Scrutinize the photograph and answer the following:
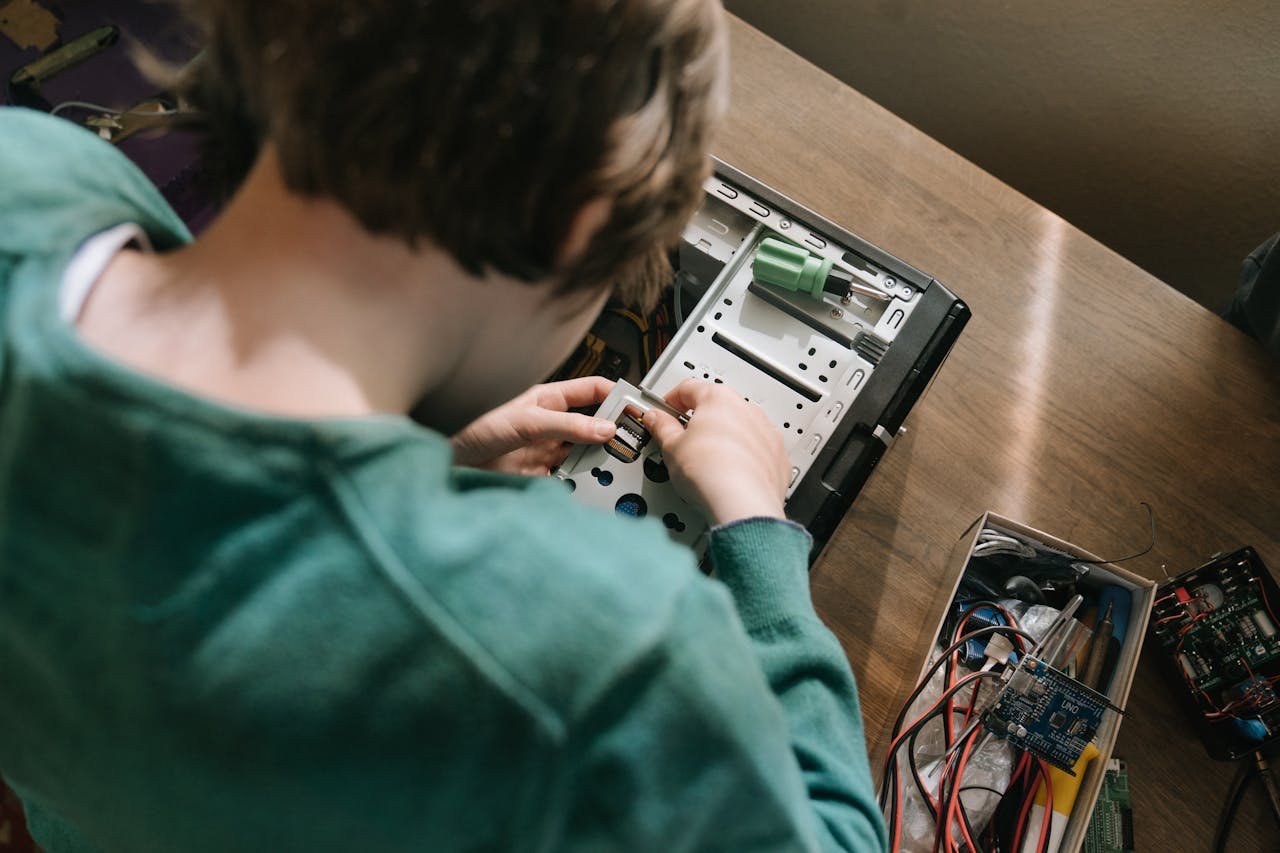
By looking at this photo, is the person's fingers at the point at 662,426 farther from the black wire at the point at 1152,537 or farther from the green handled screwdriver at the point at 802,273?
the black wire at the point at 1152,537

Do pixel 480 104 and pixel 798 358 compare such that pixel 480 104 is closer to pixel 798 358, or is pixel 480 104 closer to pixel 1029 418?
pixel 798 358

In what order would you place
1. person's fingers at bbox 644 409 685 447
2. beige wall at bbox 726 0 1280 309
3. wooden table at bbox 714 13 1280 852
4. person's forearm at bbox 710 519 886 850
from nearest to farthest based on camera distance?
1. person's forearm at bbox 710 519 886 850
2. person's fingers at bbox 644 409 685 447
3. wooden table at bbox 714 13 1280 852
4. beige wall at bbox 726 0 1280 309

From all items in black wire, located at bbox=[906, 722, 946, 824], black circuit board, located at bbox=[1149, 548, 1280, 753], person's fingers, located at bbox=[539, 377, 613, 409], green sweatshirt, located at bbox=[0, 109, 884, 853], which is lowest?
green sweatshirt, located at bbox=[0, 109, 884, 853]

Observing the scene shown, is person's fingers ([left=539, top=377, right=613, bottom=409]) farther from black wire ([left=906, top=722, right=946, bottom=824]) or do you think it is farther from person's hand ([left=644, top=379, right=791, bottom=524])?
black wire ([left=906, top=722, right=946, bottom=824])

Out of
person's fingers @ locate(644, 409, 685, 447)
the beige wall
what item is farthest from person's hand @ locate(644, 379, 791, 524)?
the beige wall

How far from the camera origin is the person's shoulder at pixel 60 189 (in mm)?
441

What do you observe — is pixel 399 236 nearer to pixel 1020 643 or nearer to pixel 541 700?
pixel 541 700

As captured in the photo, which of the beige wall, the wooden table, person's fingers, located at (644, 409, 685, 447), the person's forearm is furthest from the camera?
the beige wall

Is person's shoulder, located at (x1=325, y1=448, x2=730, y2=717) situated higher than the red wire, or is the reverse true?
the red wire

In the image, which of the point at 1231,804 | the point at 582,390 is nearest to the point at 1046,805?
the point at 1231,804

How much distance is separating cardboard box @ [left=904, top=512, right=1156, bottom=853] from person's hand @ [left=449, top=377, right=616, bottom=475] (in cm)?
35

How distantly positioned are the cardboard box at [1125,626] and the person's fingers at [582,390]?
0.35 meters

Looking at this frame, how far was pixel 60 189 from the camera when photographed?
47 cm

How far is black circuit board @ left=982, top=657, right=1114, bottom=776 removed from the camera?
74 cm
